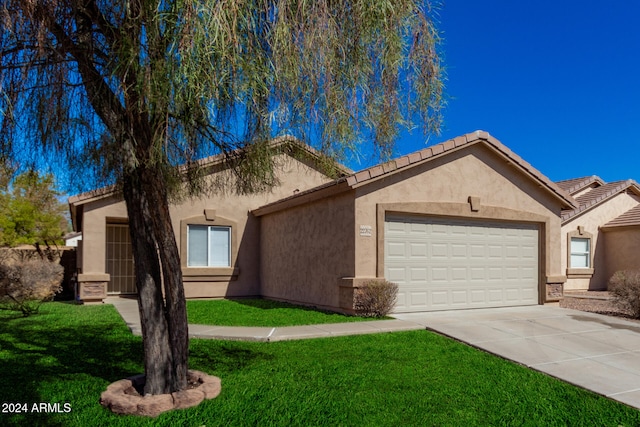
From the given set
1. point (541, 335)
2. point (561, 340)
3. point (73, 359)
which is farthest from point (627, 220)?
point (73, 359)

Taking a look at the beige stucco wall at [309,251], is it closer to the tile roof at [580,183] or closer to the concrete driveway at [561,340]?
the concrete driveway at [561,340]

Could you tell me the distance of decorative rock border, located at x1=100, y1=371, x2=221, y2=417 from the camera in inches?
203

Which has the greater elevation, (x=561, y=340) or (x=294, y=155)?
(x=294, y=155)

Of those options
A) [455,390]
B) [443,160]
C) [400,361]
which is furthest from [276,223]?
[455,390]

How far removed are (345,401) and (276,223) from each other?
1051cm

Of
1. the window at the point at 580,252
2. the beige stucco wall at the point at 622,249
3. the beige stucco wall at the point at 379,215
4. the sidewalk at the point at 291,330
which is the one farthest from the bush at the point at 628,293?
the beige stucco wall at the point at 622,249

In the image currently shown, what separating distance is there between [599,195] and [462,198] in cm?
1200

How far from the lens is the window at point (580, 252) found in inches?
806

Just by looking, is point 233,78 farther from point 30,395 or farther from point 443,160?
point 443,160

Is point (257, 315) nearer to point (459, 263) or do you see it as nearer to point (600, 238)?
point (459, 263)

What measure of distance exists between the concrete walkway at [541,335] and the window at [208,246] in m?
3.88

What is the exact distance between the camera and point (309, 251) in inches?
538

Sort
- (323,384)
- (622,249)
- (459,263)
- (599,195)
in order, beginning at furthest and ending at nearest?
1. (599,195)
2. (622,249)
3. (459,263)
4. (323,384)

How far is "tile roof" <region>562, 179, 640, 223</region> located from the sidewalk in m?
13.0
